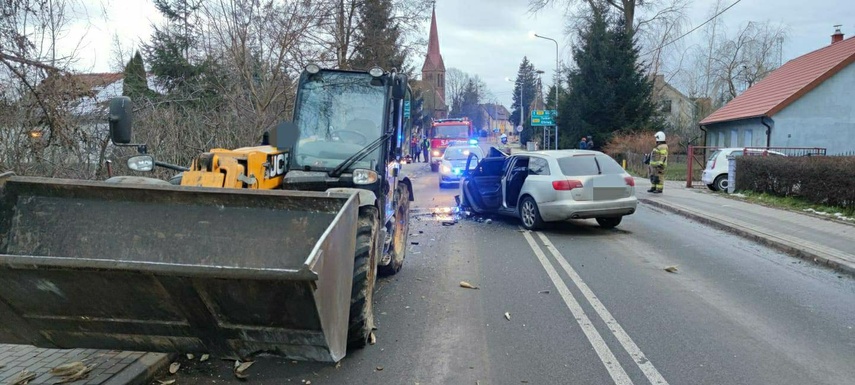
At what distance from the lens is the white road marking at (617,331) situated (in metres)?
4.33

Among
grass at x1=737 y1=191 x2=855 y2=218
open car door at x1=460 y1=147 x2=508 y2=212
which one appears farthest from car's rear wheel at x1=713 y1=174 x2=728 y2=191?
open car door at x1=460 y1=147 x2=508 y2=212

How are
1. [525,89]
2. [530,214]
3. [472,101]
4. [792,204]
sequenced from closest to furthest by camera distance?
[530,214] → [792,204] → [525,89] → [472,101]

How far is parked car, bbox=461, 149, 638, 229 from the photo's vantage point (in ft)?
33.8

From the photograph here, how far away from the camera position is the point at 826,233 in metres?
10.1

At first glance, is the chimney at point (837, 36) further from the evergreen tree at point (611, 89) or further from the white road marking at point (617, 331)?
the white road marking at point (617, 331)

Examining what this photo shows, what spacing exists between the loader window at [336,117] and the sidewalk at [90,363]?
8.55ft

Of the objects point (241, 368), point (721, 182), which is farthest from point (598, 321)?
point (721, 182)

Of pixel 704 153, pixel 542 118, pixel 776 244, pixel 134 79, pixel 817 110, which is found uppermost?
pixel 542 118

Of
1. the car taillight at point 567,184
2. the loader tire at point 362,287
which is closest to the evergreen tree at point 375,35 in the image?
the car taillight at point 567,184

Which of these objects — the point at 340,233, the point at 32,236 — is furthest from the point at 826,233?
the point at 32,236

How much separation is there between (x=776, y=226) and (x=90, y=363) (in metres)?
11.3

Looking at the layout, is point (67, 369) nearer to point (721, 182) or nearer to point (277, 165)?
point (277, 165)

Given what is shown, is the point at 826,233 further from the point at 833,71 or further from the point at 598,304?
the point at 833,71

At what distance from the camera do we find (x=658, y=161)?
1702 centimetres
